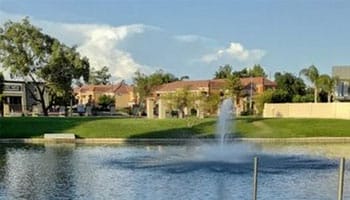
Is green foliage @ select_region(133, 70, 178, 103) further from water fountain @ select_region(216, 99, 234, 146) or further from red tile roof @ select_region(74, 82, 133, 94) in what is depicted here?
water fountain @ select_region(216, 99, 234, 146)

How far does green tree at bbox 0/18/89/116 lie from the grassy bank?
11.2 m

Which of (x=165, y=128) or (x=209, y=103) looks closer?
(x=165, y=128)

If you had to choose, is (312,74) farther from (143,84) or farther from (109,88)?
(109,88)

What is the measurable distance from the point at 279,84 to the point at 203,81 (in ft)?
40.9

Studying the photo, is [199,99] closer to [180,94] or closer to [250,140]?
[180,94]

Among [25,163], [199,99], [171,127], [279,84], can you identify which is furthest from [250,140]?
[279,84]

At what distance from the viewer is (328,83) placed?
83.5 meters

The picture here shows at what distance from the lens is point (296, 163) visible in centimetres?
2473

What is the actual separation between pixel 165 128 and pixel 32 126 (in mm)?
9713

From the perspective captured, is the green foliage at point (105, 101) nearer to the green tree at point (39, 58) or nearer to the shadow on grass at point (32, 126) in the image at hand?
the green tree at point (39, 58)

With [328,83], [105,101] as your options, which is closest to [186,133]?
[328,83]

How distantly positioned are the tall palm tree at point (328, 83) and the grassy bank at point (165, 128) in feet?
110

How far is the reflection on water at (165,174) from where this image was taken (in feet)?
54.7

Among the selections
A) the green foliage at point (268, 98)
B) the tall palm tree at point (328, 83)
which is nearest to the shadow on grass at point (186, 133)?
the green foliage at point (268, 98)
